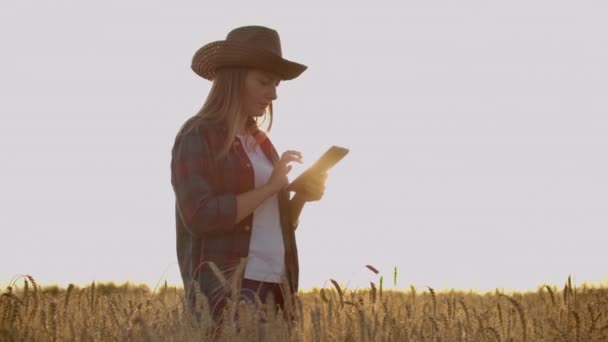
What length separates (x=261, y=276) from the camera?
4.66 m

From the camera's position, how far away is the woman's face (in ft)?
15.6

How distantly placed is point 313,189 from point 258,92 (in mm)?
631

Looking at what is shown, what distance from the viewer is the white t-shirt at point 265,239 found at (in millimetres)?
4684

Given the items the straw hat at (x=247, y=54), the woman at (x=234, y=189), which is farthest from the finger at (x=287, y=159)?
the straw hat at (x=247, y=54)

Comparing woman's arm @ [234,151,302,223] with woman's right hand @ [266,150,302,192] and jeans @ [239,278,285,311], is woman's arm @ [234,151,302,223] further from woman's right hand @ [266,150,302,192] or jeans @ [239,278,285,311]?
jeans @ [239,278,285,311]

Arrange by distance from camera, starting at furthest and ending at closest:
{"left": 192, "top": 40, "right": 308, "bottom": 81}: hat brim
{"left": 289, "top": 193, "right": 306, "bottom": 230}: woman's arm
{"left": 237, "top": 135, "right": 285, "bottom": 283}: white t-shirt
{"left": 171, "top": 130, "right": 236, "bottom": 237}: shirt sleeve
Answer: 1. {"left": 289, "top": 193, "right": 306, "bottom": 230}: woman's arm
2. {"left": 192, "top": 40, "right": 308, "bottom": 81}: hat brim
3. {"left": 237, "top": 135, "right": 285, "bottom": 283}: white t-shirt
4. {"left": 171, "top": 130, "right": 236, "bottom": 237}: shirt sleeve

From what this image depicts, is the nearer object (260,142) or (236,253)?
(236,253)

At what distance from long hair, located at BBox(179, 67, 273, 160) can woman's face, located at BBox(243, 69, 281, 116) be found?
0.04m

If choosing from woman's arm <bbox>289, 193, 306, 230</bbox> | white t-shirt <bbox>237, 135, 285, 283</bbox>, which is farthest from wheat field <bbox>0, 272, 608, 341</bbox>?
woman's arm <bbox>289, 193, 306, 230</bbox>

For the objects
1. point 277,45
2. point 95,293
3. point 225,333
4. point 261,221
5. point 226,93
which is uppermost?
point 277,45

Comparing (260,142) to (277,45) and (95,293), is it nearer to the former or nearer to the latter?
(277,45)

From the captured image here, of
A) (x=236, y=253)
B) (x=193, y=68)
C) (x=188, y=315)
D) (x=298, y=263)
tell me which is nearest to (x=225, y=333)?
(x=188, y=315)

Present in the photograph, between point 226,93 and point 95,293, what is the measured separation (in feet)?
4.15

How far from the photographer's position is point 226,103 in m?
4.75
